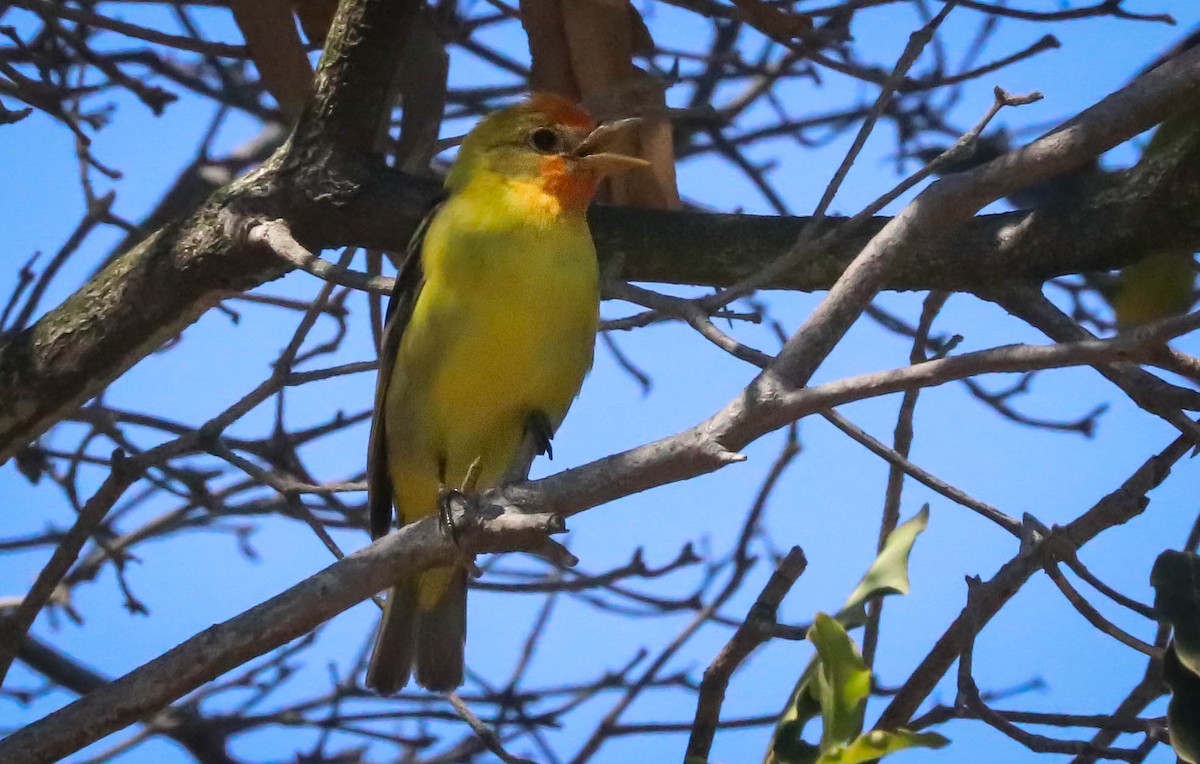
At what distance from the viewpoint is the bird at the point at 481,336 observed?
3486 millimetres

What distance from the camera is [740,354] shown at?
2.62 metres

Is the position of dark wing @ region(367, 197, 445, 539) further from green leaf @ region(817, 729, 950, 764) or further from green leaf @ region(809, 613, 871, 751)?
green leaf @ region(817, 729, 950, 764)

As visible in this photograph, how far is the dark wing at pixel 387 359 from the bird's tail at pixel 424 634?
208mm

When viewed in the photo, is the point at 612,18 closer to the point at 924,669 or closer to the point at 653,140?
the point at 653,140

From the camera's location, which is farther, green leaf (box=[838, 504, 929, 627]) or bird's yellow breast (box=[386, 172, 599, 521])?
bird's yellow breast (box=[386, 172, 599, 521])

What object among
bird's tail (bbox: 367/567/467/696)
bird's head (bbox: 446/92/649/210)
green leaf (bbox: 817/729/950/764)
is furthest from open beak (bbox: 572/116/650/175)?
green leaf (bbox: 817/729/950/764)

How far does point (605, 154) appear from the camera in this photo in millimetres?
3811

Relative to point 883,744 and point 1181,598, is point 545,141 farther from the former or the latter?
point 883,744

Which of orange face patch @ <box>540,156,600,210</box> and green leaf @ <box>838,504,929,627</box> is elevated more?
orange face patch @ <box>540,156,600,210</box>

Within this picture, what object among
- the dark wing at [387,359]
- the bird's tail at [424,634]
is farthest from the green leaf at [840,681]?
the bird's tail at [424,634]

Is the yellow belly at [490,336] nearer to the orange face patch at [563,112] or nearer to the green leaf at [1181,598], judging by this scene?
the orange face patch at [563,112]

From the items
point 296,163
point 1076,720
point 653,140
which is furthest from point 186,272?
point 1076,720

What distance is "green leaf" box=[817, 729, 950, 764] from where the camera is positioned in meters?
1.73

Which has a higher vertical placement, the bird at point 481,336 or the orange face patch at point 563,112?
the orange face patch at point 563,112
